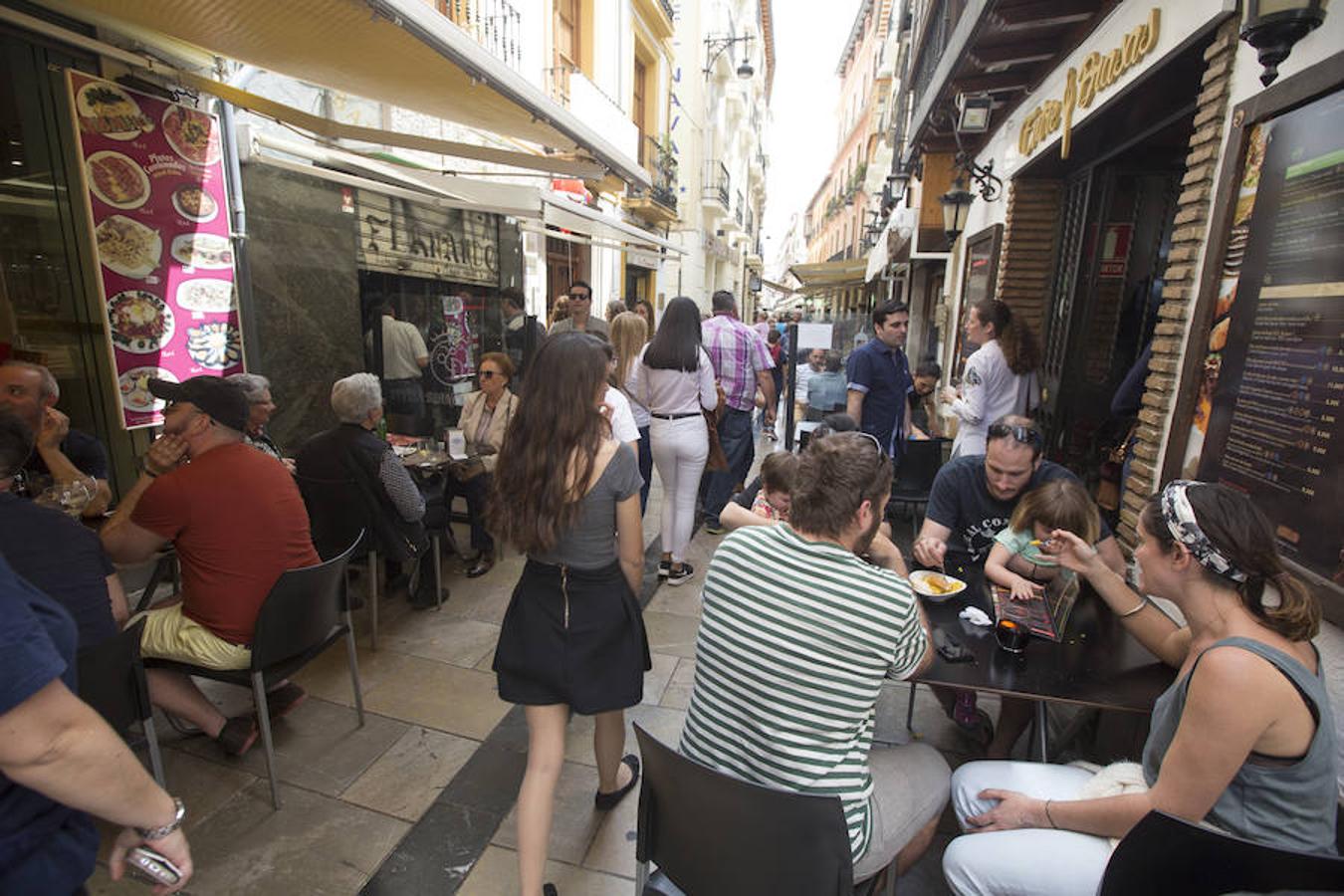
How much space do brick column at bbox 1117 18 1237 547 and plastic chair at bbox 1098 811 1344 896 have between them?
2331 millimetres

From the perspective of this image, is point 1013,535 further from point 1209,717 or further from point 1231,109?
point 1231,109

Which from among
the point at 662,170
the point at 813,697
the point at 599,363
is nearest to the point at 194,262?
the point at 599,363

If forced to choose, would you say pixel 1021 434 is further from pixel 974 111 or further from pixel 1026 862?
pixel 974 111

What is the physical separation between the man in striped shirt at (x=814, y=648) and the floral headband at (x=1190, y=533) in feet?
2.19

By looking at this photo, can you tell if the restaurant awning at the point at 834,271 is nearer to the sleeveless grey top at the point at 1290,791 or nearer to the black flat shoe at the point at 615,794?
the black flat shoe at the point at 615,794

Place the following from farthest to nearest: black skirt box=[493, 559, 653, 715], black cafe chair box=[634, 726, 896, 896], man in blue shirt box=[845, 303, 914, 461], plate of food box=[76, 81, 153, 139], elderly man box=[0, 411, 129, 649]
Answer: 1. man in blue shirt box=[845, 303, 914, 461]
2. plate of food box=[76, 81, 153, 139]
3. black skirt box=[493, 559, 653, 715]
4. elderly man box=[0, 411, 129, 649]
5. black cafe chair box=[634, 726, 896, 896]

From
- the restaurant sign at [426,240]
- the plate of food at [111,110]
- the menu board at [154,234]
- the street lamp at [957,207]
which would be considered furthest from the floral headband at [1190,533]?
the restaurant sign at [426,240]

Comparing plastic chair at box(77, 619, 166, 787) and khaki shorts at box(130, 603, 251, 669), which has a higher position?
plastic chair at box(77, 619, 166, 787)

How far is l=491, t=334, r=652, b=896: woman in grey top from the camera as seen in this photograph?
197cm

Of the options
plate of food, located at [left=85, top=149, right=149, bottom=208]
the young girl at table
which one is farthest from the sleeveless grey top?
plate of food, located at [left=85, top=149, right=149, bottom=208]

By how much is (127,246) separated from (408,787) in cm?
344

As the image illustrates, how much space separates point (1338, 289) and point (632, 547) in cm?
247

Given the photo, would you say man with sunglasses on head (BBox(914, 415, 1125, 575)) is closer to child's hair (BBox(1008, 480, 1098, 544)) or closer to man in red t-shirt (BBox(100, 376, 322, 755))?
child's hair (BBox(1008, 480, 1098, 544))

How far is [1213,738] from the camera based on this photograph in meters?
1.36
